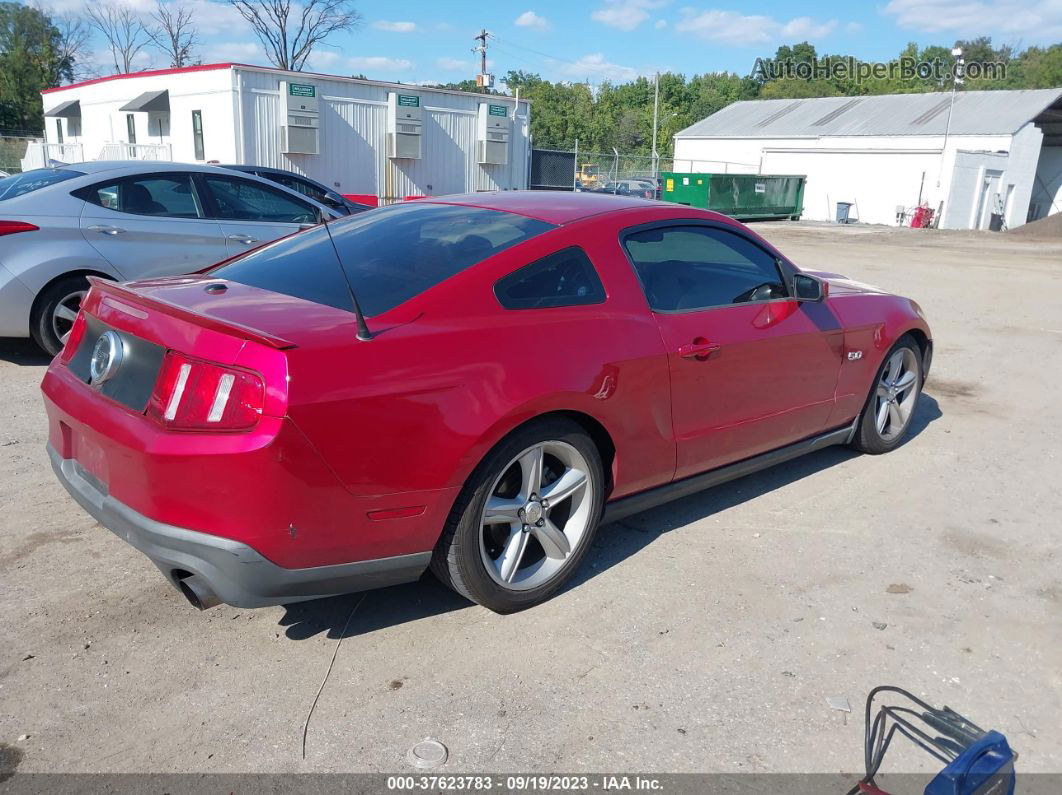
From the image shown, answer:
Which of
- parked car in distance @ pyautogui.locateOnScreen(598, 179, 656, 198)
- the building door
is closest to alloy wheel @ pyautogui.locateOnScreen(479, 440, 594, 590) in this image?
parked car in distance @ pyautogui.locateOnScreen(598, 179, 656, 198)

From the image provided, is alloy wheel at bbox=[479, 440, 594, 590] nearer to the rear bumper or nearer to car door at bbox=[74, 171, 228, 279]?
the rear bumper

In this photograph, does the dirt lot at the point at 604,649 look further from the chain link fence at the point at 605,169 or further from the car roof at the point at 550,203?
the chain link fence at the point at 605,169

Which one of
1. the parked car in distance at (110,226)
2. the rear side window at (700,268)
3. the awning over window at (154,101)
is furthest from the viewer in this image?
the awning over window at (154,101)

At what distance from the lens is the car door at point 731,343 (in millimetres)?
3852

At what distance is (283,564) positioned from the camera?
2734 mm

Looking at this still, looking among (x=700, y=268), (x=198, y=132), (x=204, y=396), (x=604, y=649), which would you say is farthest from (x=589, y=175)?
(x=204, y=396)

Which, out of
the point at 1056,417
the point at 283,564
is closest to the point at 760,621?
the point at 283,564

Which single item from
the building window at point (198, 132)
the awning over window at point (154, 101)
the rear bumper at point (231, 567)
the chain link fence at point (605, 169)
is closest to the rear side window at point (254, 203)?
the rear bumper at point (231, 567)

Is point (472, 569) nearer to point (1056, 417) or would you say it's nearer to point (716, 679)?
point (716, 679)

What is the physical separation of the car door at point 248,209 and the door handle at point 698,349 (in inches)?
187

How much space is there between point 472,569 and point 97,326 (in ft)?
5.52

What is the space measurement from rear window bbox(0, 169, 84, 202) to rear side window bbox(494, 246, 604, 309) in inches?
204

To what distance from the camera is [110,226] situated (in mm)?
6832

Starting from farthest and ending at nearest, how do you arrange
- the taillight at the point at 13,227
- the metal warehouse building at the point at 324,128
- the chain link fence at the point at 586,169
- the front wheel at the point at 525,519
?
the chain link fence at the point at 586,169
the metal warehouse building at the point at 324,128
the taillight at the point at 13,227
the front wheel at the point at 525,519
